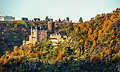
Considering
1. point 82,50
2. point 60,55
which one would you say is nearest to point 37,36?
point 82,50

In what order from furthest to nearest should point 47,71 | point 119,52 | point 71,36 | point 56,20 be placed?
point 56,20
point 71,36
point 119,52
point 47,71

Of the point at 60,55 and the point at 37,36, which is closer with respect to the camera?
the point at 60,55

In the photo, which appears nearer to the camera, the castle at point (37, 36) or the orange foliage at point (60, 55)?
the orange foliage at point (60, 55)

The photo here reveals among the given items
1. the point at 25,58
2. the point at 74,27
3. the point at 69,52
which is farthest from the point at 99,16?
the point at 25,58

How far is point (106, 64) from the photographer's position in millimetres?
103562

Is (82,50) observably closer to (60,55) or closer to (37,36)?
(60,55)

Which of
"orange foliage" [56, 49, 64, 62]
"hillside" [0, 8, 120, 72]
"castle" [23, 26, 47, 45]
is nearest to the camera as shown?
"hillside" [0, 8, 120, 72]

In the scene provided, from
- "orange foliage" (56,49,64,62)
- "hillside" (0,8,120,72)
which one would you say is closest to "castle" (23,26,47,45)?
"hillside" (0,8,120,72)

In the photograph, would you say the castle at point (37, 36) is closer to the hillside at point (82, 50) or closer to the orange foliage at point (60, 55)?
the hillside at point (82, 50)

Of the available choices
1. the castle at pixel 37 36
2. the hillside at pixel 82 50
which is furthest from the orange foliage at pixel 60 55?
the castle at pixel 37 36

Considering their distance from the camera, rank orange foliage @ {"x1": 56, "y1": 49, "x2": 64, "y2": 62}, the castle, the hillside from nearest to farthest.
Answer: the hillside, orange foliage @ {"x1": 56, "y1": 49, "x2": 64, "y2": 62}, the castle

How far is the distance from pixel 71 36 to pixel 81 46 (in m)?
7.18

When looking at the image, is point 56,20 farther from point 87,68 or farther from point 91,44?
point 87,68

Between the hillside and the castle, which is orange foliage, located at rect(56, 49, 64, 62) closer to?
the hillside
